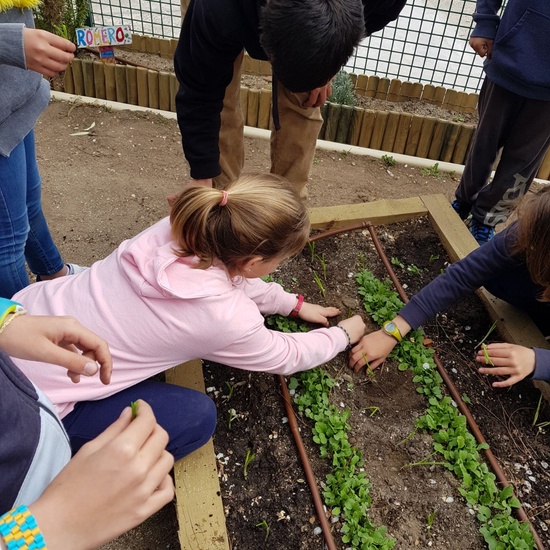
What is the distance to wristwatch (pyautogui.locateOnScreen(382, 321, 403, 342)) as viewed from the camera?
1.90m

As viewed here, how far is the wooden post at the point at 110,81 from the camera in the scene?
3751mm

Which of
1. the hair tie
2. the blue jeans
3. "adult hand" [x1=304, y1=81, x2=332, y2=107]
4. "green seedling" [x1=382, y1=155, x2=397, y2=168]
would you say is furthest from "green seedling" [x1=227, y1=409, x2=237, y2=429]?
"green seedling" [x1=382, y1=155, x2=397, y2=168]

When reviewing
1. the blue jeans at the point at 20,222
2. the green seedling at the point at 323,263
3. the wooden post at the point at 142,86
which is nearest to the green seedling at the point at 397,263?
the green seedling at the point at 323,263

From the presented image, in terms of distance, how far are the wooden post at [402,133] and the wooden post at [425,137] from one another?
100 mm

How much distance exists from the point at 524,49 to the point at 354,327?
1401mm

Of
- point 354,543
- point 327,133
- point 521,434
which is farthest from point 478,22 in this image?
point 354,543

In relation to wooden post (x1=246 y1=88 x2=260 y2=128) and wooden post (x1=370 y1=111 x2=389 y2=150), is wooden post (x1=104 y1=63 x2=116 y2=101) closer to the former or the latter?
wooden post (x1=246 y1=88 x2=260 y2=128)

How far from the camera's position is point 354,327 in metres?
1.89

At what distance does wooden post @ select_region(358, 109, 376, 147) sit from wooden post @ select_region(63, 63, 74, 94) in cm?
214

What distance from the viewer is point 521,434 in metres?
1.76

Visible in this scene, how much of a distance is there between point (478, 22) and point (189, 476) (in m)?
2.26

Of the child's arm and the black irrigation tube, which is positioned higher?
the child's arm

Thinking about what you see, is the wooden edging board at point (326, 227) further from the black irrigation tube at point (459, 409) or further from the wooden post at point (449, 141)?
the wooden post at point (449, 141)

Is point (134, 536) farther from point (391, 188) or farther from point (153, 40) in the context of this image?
point (153, 40)
